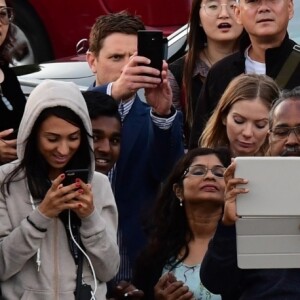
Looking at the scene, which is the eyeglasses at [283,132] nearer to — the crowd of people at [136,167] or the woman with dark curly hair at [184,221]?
the crowd of people at [136,167]

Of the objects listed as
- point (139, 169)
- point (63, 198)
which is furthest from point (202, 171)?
point (63, 198)

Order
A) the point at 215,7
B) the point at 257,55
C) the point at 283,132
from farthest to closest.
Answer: the point at 215,7 < the point at 257,55 < the point at 283,132

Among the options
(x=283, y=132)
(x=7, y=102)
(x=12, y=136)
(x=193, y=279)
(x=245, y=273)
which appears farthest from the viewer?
(x=7, y=102)

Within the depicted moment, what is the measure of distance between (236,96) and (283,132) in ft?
3.25

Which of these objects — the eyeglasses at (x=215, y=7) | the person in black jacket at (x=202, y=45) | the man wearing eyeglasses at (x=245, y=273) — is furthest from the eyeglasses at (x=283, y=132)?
the eyeglasses at (x=215, y=7)

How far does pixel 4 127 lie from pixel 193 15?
1.77 meters

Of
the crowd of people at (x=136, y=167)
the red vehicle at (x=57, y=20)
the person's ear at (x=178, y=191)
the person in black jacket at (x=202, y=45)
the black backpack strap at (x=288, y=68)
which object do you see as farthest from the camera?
the red vehicle at (x=57, y=20)

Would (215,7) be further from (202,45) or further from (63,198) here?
(63,198)

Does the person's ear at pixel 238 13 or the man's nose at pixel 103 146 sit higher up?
the person's ear at pixel 238 13

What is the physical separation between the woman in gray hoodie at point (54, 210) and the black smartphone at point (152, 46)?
486 millimetres

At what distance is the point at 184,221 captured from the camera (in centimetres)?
649

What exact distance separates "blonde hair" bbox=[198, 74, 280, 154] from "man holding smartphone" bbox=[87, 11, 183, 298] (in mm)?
153

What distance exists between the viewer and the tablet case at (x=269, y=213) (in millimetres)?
4812

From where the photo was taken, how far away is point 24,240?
19.0ft
